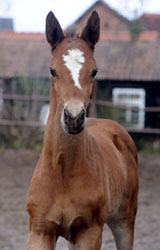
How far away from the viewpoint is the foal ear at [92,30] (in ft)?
10.8

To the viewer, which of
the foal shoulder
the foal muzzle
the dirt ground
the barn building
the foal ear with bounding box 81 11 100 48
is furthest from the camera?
the barn building

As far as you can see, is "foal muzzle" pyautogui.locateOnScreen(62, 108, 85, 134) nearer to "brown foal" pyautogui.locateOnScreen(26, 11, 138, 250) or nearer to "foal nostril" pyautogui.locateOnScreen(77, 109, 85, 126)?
"foal nostril" pyautogui.locateOnScreen(77, 109, 85, 126)

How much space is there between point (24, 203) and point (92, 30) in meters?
4.35

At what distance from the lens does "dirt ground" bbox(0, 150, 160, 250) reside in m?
5.40

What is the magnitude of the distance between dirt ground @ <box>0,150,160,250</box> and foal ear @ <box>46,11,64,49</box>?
8.50 ft

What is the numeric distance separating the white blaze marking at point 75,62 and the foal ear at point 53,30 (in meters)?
0.26

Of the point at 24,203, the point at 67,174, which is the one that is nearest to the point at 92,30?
the point at 67,174

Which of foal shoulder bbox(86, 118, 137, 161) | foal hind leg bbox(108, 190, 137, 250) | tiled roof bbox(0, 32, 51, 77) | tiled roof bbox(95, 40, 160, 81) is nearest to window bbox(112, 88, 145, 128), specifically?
tiled roof bbox(95, 40, 160, 81)

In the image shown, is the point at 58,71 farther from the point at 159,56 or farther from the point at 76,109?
the point at 159,56

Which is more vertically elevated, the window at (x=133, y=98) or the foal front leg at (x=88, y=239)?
the foal front leg at (x=88, y=239)

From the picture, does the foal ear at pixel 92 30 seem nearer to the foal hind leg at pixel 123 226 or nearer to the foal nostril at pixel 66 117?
the foal nostril at pixel 66 117

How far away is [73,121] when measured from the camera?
8.89ft

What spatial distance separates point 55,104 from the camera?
3223mm

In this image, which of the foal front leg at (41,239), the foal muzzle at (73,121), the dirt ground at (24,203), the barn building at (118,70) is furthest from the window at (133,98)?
the foal muzzle at (73,121)
